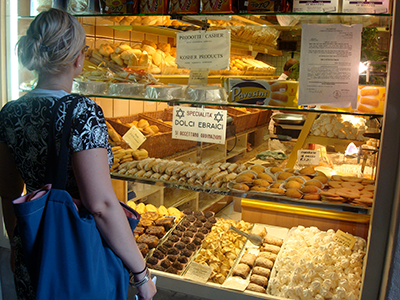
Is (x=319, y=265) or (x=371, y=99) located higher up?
(x=371, y=99)

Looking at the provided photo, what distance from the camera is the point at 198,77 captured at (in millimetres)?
2076

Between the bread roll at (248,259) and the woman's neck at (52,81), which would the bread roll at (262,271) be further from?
the woman's neck at (52,81)

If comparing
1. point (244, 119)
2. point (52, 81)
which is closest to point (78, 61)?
point (52, 81)

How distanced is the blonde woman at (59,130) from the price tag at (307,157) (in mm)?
1219

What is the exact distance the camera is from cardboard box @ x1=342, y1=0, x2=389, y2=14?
1569 mm

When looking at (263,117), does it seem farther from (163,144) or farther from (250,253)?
(250,253)

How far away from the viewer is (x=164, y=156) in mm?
2373

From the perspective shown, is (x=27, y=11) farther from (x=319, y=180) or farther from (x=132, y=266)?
(x=319, y=180)

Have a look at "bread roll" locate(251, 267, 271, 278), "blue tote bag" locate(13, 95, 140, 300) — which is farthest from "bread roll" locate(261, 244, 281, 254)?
"blue tote bag" locate(13, 95, 140, 300)

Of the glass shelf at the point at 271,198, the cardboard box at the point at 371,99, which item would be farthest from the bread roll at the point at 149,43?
the cardboard box at the point at 371,99

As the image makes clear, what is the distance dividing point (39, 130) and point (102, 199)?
0.31 m

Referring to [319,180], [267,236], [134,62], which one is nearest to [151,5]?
[134,62]

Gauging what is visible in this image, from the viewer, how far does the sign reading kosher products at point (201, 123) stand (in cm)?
205

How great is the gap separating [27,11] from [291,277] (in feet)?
7.14
